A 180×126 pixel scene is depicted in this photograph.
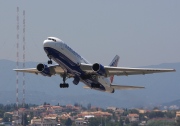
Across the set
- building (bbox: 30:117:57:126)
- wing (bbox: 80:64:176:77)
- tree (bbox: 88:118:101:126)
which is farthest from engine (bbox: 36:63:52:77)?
building (bbox: 30:117:57:126)

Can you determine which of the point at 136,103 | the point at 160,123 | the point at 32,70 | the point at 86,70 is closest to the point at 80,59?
the point at 86,70

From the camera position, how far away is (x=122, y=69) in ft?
211

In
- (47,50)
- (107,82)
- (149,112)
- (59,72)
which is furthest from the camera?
(149,112)

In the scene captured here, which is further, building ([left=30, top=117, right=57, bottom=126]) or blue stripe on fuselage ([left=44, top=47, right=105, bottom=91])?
building ([left=30, top=117, right=57, bottom=126])

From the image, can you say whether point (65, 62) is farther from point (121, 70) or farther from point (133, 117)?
point (133, 117)

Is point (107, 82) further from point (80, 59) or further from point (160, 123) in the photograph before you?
point (160, 123)

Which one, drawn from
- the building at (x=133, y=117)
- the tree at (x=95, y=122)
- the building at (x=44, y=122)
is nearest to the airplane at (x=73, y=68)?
the tree at (x=95, y=122)

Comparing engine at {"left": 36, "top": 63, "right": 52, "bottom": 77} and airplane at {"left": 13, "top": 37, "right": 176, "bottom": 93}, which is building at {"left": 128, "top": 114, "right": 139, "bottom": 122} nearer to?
airplane at {"left": 13, "top": 37, "right": 176, "bottom": 93}

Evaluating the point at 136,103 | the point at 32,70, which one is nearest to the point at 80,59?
the point at 32,70

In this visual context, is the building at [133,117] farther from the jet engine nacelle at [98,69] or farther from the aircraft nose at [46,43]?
the aircraft nose at [46,43]

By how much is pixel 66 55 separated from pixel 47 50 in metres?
1.83

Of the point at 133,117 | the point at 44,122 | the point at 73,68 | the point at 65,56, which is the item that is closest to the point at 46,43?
the point at 65,56

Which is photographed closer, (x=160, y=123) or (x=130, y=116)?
(x=160, y=123)

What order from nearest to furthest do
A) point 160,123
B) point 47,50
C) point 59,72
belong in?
point 47,50, point 59,72, point 160,123
